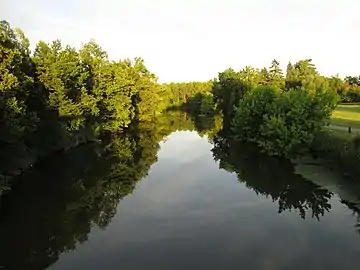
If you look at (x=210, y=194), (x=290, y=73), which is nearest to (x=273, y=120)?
(x=210, y=194)

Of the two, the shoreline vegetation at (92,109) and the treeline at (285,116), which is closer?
the shoreline vegetation at (92,109)

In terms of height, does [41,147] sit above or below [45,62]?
below

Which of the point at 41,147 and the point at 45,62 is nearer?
the point at 41,147

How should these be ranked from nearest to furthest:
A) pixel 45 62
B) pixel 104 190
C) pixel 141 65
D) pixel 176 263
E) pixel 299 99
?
pixel 176 263 → pixel 104 190 → pixel 299 99 → pixel 45 62 → pixel 141 65

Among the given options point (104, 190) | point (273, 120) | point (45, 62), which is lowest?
point (104, 190)

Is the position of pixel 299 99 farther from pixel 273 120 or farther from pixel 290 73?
pixel 290 73

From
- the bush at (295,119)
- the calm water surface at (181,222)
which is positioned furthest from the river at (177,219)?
the bush at (295,119)

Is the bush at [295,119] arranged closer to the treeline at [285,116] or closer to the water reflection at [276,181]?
the treeline at [285,116]
